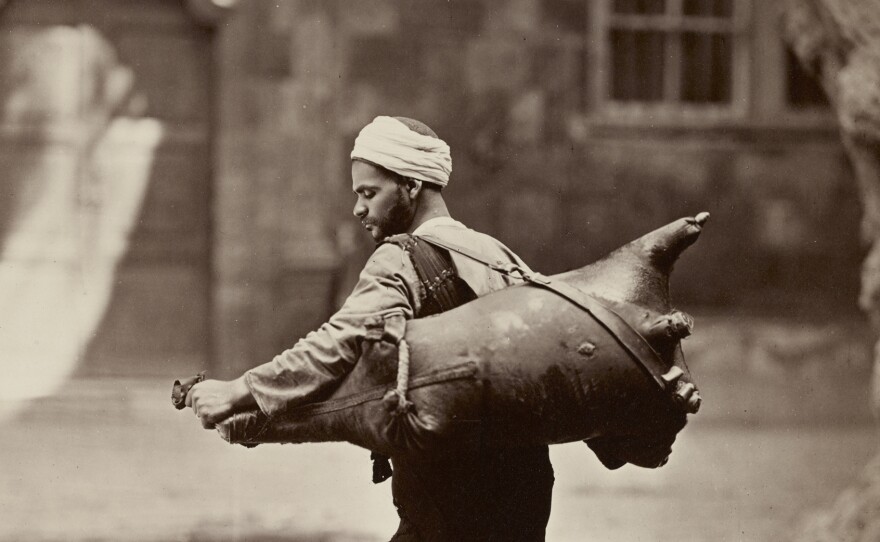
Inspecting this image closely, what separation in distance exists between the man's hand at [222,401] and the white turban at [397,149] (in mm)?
715

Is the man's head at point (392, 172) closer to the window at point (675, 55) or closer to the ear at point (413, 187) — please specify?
the ear at point (413, 187)

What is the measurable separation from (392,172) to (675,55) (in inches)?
356

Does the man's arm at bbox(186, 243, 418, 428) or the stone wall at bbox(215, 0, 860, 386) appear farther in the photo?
the stone wall at bbox(215, 0, 860, 386)

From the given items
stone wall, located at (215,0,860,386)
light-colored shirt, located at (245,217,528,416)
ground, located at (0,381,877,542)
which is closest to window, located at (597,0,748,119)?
stone wall, located at (215,0,860,386)

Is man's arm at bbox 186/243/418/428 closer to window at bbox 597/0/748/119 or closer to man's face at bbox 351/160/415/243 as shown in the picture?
man's face at bbox 351/160/415/243

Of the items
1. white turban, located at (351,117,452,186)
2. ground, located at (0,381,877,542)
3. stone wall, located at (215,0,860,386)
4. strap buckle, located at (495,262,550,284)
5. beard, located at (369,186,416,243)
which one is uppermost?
white turban, located at (351,117,452,186)

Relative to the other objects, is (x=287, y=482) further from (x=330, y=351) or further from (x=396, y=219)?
(x=330, y=351)

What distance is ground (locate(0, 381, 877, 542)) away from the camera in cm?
732

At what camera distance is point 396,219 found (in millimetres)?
3627

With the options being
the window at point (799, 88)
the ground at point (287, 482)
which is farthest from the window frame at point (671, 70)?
the ground at point (287, 482)

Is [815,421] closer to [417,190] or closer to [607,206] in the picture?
[607,206]

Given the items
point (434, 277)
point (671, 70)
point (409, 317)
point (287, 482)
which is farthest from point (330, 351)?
point (671, 70)

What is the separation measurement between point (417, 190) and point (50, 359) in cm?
801

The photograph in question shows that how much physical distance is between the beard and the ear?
16 millimetres
